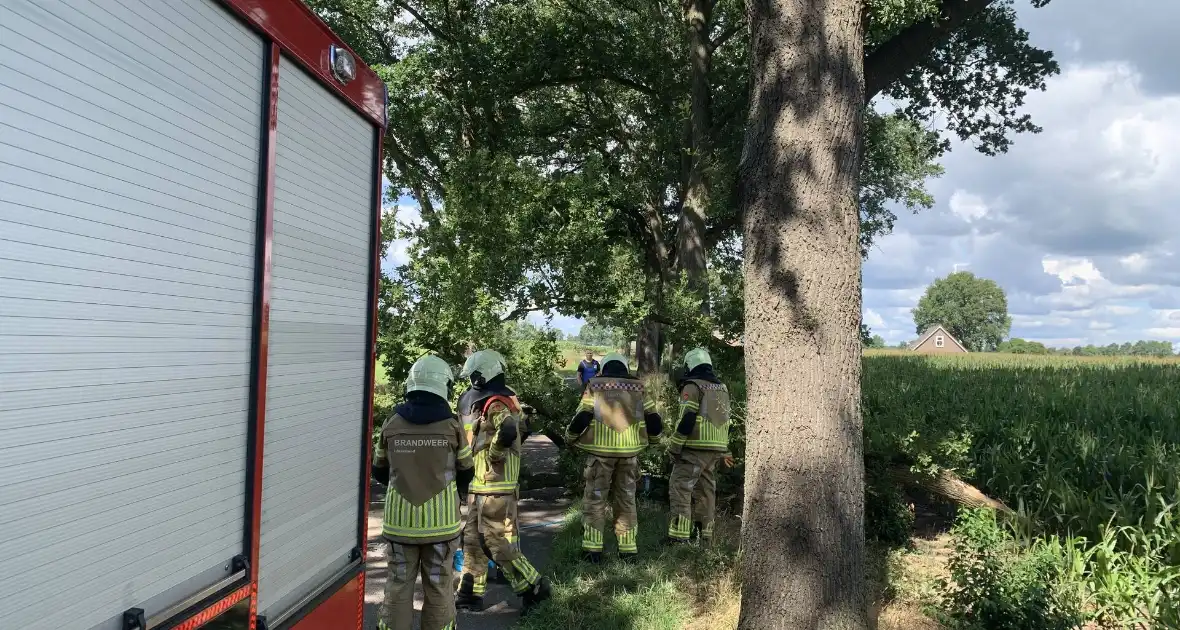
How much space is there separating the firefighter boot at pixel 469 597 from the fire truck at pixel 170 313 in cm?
284

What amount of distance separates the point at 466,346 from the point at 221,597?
7281mm

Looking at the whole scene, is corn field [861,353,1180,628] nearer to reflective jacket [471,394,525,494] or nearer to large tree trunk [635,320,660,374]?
large tree trunk [635,320,660,374]

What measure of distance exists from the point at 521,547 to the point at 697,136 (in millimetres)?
8287

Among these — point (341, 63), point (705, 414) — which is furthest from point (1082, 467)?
point (341, 63)

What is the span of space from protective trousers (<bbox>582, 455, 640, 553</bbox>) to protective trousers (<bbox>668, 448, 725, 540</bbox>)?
55 centimetres

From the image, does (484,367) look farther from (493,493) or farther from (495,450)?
(493,493)

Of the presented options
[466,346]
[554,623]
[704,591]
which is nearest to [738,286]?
[466,346]

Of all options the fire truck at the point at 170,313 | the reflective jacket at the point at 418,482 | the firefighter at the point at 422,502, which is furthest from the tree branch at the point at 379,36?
the fire truck at the point at 170,313

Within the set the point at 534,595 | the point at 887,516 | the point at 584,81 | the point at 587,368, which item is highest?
the point at 584,81

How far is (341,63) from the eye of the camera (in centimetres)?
312

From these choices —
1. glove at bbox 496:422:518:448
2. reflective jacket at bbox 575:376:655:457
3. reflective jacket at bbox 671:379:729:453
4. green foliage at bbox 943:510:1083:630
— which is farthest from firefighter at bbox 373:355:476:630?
green foliage at bbox 943:510:1083:630

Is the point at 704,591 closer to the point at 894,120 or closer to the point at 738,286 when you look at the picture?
the point at 738,286

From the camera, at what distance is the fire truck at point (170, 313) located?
62.4 inches

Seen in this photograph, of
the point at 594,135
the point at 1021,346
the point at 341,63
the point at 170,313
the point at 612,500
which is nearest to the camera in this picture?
the point at 170,313
